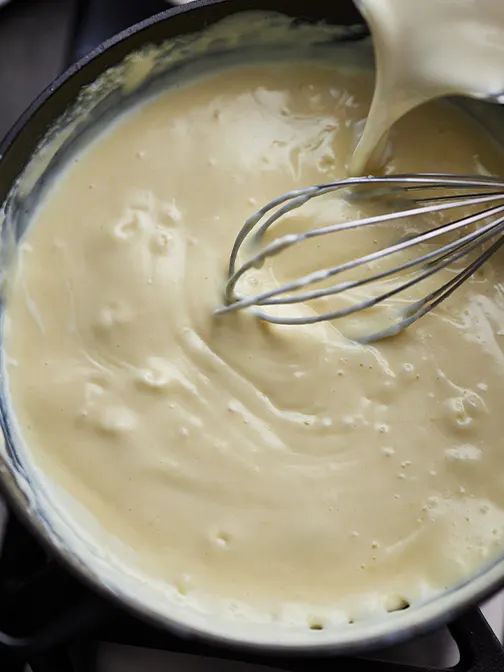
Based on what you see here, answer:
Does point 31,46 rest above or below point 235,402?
above

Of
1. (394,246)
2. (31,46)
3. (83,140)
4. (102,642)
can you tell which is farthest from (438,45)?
(102,642)

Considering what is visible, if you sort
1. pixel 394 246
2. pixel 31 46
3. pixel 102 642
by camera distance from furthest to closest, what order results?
pixel 31 46 → pixel 102 642 → pixel 394 246

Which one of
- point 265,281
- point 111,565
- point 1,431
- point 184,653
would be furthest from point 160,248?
point 184,653

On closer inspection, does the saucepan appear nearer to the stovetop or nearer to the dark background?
the stovetop

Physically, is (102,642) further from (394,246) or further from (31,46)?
(31,46)

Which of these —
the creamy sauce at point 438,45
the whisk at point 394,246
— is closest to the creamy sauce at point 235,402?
the whisk at point 394,246

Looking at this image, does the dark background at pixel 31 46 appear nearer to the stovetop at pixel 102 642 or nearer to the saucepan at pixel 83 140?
the saucepan at pixel 83 140

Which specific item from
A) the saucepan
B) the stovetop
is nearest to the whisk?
the saucepan
